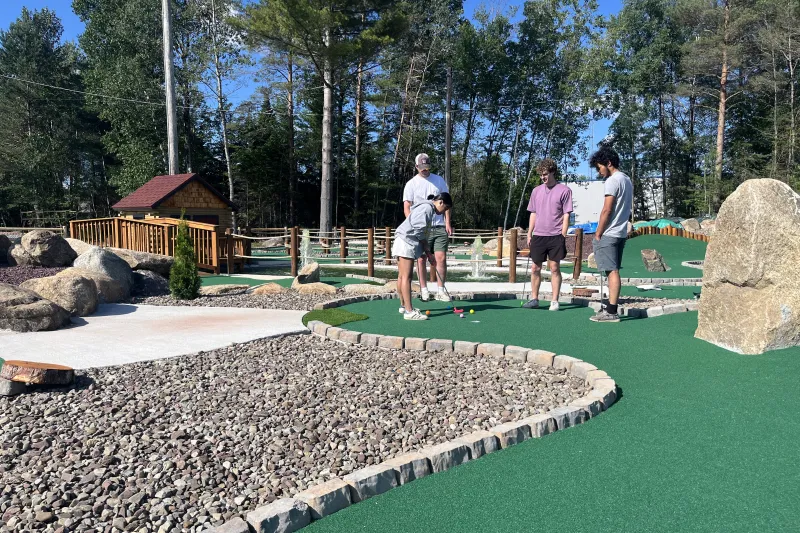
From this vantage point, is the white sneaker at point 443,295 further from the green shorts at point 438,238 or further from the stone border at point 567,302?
the green shorts at point 438,238

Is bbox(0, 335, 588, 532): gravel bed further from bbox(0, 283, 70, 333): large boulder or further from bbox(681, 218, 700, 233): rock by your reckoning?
bbox(681, 218, 700, 233): rock

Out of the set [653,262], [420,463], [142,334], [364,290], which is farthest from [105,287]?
[653,262]

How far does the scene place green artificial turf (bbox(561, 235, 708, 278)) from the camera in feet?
40.7

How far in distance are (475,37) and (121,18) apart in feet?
62.3

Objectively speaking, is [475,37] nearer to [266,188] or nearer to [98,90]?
[266,188]

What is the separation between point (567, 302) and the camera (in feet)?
23.7

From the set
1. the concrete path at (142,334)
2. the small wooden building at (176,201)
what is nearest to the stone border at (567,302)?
the concrete path at (142,334)

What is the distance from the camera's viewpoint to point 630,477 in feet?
8.09

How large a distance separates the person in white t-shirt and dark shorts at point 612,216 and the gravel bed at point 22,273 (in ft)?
26.5

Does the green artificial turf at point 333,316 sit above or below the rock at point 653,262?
below

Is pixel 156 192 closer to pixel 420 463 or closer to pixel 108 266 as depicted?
pixel 108 266

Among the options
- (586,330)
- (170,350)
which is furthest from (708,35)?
(170,350)

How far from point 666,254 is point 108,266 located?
A: 14449 mm

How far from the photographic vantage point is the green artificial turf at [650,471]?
215 cm
